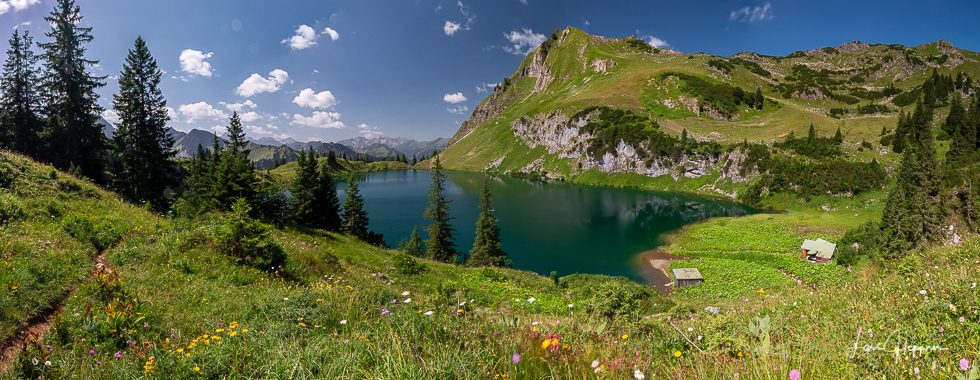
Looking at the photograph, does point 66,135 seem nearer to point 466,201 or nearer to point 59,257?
point 59,257

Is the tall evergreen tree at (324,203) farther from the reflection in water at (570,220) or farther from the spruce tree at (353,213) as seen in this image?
the reflection in water at (570,220)

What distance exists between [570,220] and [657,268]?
96.8ft

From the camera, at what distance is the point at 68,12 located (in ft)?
104

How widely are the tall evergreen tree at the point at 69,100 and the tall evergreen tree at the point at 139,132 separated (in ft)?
5.59

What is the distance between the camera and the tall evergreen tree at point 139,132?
35.2 metres

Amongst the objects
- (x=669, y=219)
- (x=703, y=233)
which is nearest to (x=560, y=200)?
(x=669, y=219)

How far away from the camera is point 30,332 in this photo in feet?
20.0

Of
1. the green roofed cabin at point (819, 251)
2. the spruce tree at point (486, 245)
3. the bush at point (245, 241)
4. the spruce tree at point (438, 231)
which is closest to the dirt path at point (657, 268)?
the green roofed cabin at point (819, 251)

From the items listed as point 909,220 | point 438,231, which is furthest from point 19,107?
point 909,220

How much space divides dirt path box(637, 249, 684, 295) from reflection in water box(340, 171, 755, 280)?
1.29m

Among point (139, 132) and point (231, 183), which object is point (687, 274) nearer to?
point (231, 183)

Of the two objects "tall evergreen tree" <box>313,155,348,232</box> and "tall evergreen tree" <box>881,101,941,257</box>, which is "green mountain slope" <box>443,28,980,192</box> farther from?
"tall evergreen tree" <box>313,155,348,232</box>

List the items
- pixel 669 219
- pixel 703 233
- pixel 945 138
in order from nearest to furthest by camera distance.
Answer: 1. pixel 703 233
2. pixel 669 219
3. pixel 945 138

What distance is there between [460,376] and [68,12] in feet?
155
